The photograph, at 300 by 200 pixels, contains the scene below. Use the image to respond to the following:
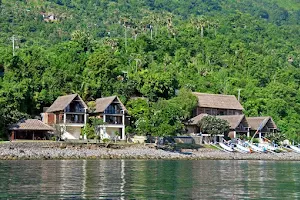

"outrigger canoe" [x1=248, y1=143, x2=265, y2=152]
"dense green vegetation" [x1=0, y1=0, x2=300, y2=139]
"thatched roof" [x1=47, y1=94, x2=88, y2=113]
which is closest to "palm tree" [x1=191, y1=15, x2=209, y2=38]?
"dense green vegetation" [x1=0, y1=0, x2=300, y2=139]

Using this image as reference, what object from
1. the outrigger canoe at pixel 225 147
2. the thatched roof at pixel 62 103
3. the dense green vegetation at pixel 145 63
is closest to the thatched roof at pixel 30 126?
the dense green vegetation at pixel 145 63

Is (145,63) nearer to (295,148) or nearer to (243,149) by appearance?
(243,149)

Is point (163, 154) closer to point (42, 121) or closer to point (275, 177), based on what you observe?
point (42, 121)

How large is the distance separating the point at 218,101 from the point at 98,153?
103 feet

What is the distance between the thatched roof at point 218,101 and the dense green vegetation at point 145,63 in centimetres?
351

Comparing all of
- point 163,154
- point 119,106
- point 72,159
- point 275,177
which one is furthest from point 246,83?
point 275,177

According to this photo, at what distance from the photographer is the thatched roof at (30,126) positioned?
2542 inches

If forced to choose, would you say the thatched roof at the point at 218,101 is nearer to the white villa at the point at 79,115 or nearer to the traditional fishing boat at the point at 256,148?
the traditional fishing boat at the point at 256,148

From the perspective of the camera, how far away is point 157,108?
238ft

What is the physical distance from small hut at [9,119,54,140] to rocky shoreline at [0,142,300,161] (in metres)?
5.46

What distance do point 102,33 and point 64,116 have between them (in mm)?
77281

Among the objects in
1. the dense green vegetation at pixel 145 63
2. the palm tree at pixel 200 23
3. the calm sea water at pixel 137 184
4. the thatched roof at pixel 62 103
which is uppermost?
the palm tree at pixel 200 23

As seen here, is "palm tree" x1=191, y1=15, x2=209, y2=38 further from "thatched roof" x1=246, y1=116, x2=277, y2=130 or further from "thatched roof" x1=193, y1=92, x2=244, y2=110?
"thatched roof" x1=246, y1=116, x2=277, y2=130

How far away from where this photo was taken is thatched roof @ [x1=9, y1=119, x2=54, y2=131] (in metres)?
64.6
